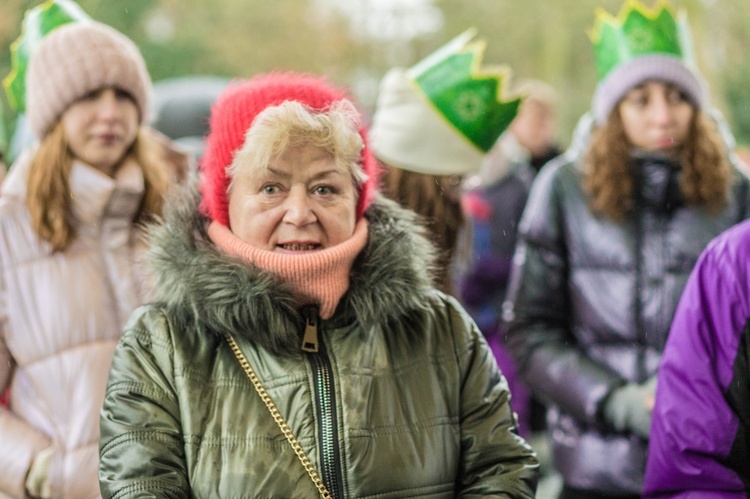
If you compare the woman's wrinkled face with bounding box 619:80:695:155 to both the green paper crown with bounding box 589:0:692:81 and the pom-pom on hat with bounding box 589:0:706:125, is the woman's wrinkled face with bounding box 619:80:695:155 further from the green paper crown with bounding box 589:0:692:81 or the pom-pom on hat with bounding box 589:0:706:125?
the green paper crown with bounding box 589:0:692:81

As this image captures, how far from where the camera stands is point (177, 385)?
7.01 feet

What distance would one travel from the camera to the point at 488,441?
7.35ft

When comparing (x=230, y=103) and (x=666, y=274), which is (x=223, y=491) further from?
(x=666, y=274)

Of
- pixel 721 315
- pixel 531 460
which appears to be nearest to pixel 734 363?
pixel 721 315

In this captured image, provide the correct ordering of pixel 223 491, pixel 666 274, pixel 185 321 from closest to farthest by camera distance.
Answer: pixel 223 491, pixel 185 321, pixel 666 274

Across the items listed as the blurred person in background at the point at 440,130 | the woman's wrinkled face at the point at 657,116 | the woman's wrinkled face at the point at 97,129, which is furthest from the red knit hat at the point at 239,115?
the woman's wrinkled face at the point at 657,116

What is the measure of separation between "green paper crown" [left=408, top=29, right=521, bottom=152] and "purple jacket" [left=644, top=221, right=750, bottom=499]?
143cm

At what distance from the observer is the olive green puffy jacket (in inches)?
81.8

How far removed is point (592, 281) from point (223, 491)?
1.75 metres

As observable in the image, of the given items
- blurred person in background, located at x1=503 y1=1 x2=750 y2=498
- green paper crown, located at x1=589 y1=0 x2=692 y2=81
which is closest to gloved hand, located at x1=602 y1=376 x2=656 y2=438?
blurred person in background, located at x1=503 y1=1 x2=750 y2=498

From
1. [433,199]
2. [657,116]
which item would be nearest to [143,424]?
[433,199]

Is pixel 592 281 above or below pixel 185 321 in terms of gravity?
below

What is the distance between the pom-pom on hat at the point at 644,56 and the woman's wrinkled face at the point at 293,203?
1.65m

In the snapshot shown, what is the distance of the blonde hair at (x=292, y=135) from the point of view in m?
2.27
